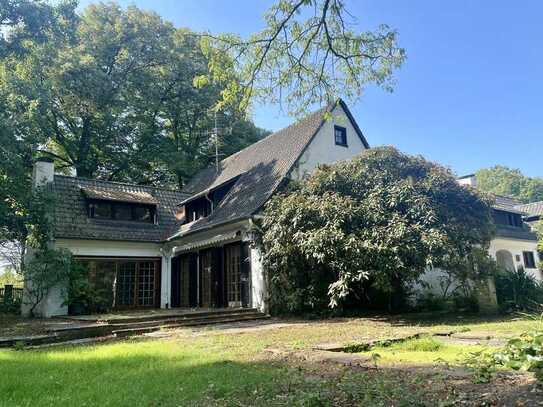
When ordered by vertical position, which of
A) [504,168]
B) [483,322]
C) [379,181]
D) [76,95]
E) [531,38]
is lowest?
[483,322]

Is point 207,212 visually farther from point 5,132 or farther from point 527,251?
point 527,251

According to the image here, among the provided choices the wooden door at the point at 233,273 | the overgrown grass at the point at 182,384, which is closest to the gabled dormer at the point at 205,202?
the wooden door at the point at 233,273

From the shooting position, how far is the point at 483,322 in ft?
33.9

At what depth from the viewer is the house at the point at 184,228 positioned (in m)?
15.3

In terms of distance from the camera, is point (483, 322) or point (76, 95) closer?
point (483, 322)

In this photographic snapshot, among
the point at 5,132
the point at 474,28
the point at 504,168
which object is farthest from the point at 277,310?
the point at 504,168

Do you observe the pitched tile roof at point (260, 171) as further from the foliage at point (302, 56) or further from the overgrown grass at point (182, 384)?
the overgrown grass at point (182, 384)

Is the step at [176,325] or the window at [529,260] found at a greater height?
the window at [529,260]

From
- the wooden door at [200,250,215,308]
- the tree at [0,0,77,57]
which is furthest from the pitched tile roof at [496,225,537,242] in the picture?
the tree at [0,0,77,57]

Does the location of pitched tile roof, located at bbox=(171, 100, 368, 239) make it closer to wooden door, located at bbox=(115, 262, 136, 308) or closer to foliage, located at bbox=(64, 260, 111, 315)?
wooden door, located at bbox=(115, 262, 136, 308)

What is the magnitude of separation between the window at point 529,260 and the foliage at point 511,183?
3270cm

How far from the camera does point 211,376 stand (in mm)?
4922

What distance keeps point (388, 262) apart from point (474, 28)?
563cm

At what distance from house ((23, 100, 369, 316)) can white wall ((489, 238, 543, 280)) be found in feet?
34.5
